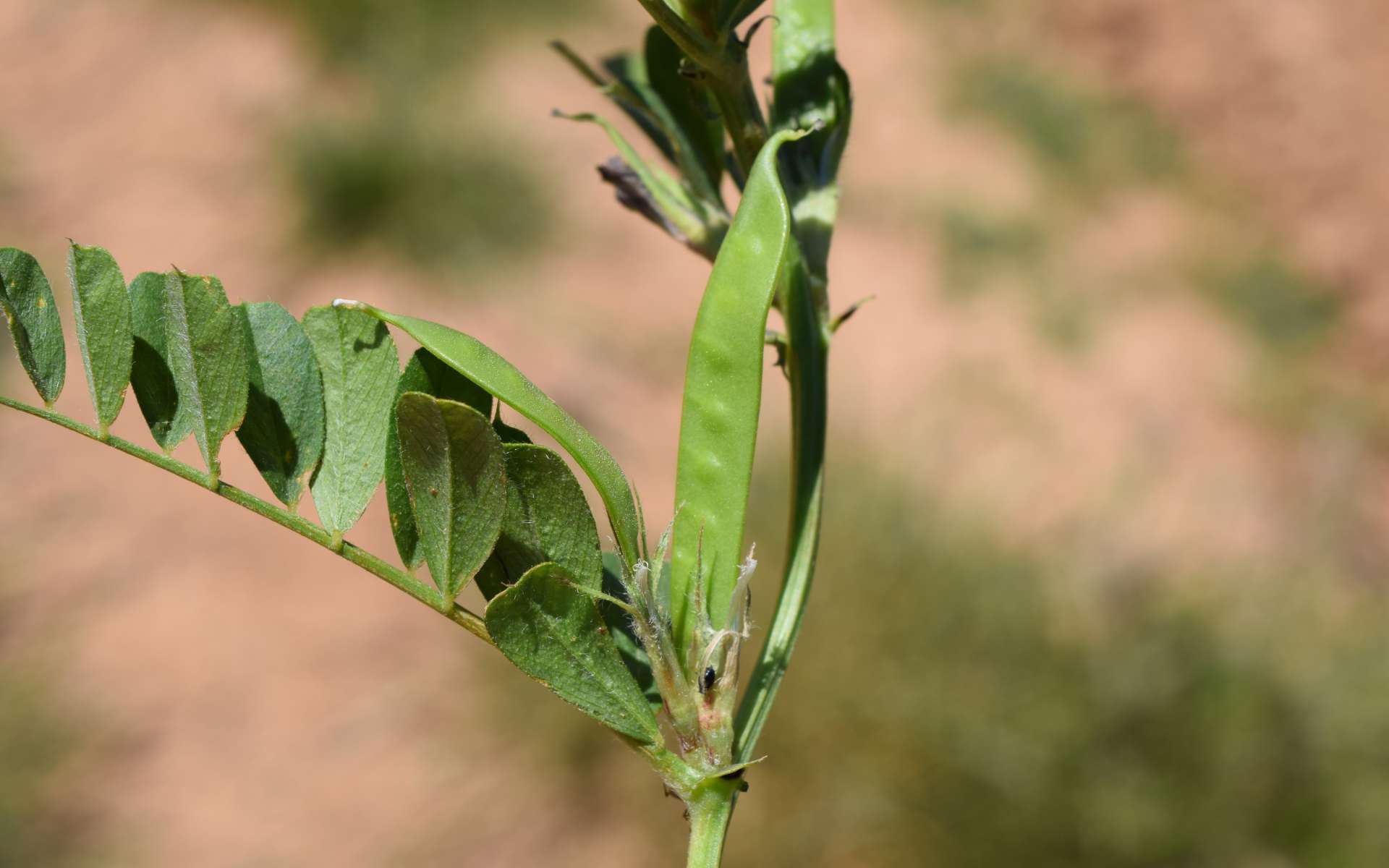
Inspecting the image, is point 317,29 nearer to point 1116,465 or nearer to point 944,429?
point 944,429

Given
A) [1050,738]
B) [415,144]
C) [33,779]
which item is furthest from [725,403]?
[415,144]

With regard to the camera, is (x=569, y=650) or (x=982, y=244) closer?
(x=569, y=650)

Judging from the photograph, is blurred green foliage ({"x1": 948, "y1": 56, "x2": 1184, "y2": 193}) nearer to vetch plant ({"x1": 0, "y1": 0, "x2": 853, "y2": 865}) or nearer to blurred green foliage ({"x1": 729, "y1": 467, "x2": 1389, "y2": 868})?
blurred green foliage ({"x1": 729, "y1": 467, "x2": 1389, "y2": 868})

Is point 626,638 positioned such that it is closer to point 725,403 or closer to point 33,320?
point 725,403

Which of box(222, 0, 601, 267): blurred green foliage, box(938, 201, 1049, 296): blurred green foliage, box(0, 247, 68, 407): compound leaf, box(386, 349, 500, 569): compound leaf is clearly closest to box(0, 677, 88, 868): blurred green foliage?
box(222, 0, 601, 267): blurred green foliage

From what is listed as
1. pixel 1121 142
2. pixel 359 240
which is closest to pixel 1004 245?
pixel 1121 142

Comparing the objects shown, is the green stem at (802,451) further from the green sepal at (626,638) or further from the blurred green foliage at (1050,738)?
the blurred green foliage at (1050,738)

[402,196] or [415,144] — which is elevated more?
[415,144]
